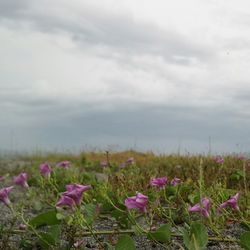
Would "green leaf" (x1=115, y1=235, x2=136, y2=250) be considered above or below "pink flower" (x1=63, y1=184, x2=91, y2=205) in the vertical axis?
below

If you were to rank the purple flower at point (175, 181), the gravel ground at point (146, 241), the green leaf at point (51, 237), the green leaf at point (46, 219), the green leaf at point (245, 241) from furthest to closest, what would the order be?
1. the purple flower at point (175, 181)
2. the green leaf at point (46, 219)
3. the gravel ground at point (146, 241)
4. the green leaf at point (51, 237)
5. the green leaf at point (245, 241)

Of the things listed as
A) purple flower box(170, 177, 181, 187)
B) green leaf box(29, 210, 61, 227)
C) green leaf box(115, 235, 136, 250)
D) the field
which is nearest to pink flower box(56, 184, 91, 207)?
the field

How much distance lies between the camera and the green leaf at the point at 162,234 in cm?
338

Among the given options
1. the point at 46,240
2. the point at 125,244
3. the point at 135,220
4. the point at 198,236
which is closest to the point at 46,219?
the point at 46,240

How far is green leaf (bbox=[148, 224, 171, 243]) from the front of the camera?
11.1 ft

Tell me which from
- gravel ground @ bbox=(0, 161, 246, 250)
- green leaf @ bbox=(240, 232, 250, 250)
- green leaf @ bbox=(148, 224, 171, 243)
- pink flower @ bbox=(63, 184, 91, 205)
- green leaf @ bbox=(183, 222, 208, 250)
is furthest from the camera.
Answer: gravel ground @ bbox=(0, 161, 246, 250)

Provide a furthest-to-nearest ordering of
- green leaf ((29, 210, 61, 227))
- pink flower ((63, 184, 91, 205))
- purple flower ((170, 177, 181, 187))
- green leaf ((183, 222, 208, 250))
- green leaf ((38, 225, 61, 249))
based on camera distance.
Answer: purple flower ((170, 177, 181, 187)) < green leaf ((29, 210, 61, 227)) < green leaf ((38, 225, 61, 249)) < pink flower ((63, 184, 91, 205)) < green leaf ((183, 222, 208, 250))

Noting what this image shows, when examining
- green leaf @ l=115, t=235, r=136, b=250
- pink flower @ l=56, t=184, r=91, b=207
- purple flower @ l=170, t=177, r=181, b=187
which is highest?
pink flower @ l=56, t=184, r=91, b=207

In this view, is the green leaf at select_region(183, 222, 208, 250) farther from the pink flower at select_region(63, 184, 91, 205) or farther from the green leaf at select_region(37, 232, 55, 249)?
the green leaf at select_region(37, 232, 55, 249)

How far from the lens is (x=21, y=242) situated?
4109 mm

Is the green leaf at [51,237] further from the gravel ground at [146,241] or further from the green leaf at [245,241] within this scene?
the green leaf at [245,241]

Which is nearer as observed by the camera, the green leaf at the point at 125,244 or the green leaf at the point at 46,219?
the green leaf at the point at 125,244

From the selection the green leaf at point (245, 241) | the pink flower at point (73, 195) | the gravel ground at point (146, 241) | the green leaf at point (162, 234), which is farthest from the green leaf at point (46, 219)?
the green leaf at point (245, 241)

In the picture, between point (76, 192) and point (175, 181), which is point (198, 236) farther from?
point (175, 181)
